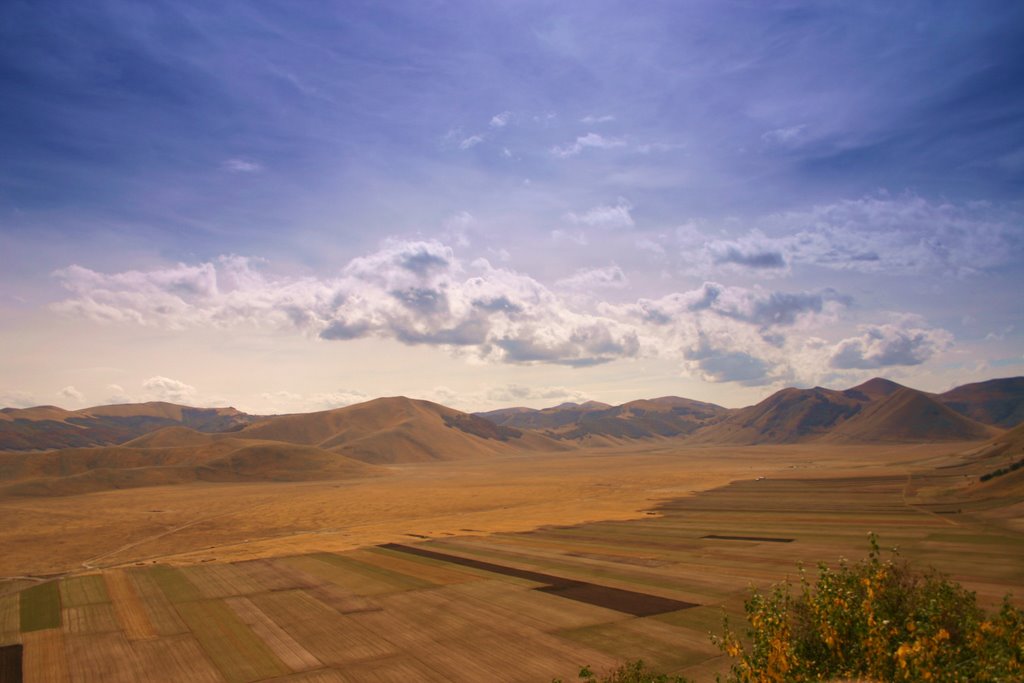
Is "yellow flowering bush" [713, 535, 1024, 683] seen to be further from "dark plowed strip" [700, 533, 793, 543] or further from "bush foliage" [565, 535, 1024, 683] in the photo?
"dark plowed strip" [700, 533, 793, 543]

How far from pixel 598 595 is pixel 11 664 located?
30.4 metres

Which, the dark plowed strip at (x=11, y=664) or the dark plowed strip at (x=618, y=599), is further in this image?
the dark plowed strip at (x=618, y=599)

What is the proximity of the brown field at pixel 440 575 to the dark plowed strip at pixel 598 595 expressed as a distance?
0.75 ft

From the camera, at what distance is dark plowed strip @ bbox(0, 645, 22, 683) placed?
26.3 meters

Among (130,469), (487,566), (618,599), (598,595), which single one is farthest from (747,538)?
(130,469)

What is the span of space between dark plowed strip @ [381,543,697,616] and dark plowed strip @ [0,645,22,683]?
1068 inches

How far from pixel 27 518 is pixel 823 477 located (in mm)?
148142

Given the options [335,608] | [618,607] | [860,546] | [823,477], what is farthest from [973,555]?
[823,477]

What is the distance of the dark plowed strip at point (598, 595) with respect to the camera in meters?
34.4

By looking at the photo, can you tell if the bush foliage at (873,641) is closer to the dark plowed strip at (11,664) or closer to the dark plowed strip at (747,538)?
the dark plowed strip at (11,664)

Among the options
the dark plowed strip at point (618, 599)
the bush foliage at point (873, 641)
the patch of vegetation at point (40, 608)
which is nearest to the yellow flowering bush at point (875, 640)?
the bush foliage at point (873, 641)

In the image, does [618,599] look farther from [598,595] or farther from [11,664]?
[11,664]

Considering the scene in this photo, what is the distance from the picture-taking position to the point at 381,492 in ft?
433

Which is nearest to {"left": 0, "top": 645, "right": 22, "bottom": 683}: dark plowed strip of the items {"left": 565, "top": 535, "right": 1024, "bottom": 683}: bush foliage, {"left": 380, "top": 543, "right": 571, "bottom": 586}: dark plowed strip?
{"left": 565, "top": 535, "right": 1024, "bottom": 683}: bush foliage
